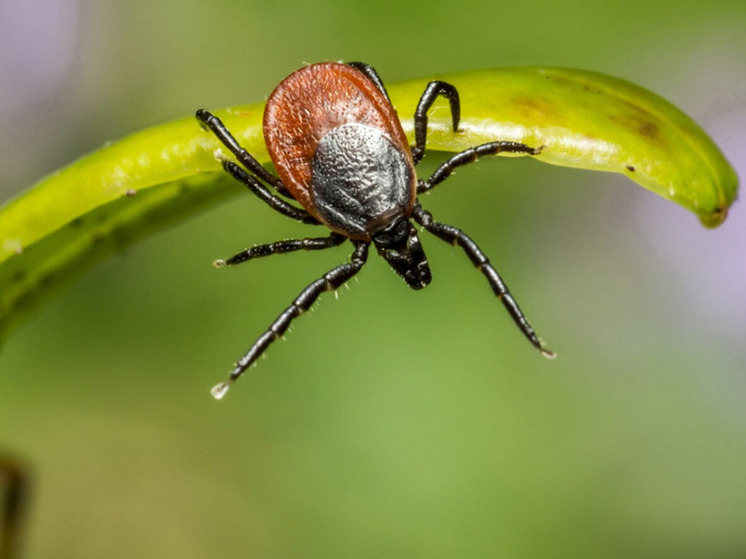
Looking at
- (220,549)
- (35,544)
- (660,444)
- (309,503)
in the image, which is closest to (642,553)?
(660,444)

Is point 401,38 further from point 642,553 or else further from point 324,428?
point 642,553

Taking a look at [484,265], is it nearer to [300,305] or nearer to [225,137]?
[300,305]

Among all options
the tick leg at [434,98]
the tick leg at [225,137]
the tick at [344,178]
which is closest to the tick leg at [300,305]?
the tick at [344,178]

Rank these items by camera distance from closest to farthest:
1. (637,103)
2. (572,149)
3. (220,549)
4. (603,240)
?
(572,149) → (637,103) → (220,549) → (603,240)

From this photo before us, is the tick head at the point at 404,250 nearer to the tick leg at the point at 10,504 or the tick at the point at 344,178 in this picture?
the tick at the point at 344,178

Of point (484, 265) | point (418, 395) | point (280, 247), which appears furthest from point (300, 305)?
point (418, 395)

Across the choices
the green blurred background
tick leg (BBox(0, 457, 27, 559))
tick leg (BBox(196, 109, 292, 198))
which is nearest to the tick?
tick leg (BBox(196, 109, 292, 198))

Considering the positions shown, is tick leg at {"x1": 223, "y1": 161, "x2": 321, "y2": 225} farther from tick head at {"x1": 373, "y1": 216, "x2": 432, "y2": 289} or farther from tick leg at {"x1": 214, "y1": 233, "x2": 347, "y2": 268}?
tick head at {"x1": 373, "y1": 216, "x2": 432, "y2": 289}
